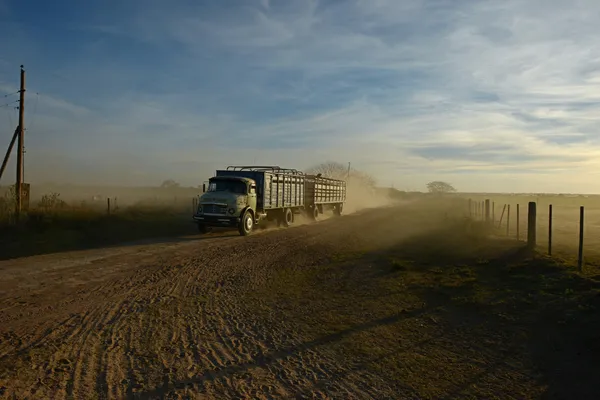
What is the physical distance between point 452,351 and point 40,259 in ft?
41.1

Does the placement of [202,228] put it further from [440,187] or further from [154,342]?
[440,187]

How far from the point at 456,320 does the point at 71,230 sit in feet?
57.3

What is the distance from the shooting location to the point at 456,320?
8.09 m

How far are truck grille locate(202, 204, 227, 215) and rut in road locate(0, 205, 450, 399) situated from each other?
8.61m

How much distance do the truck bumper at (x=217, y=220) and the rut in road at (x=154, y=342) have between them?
849 cm

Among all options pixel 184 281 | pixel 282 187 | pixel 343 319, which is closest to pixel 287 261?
pixel 184 281

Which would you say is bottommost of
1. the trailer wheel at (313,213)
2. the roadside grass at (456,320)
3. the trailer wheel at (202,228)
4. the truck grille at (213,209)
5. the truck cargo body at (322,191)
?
the roadside grass at (456,320)

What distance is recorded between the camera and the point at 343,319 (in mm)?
8148

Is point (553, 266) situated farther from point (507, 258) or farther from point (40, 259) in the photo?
point (40, 259)

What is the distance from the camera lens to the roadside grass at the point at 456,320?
18.5ft

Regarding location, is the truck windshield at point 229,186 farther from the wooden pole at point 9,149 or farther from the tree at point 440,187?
the tree at point 440,187

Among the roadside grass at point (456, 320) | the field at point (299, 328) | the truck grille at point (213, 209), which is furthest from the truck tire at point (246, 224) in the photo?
the roadside grass at point (456, 320)

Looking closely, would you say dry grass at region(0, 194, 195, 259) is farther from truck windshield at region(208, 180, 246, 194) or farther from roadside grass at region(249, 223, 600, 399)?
roadside grass at region(249, 223, 600, 399)

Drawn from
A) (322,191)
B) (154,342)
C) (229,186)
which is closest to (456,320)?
(154,342)
